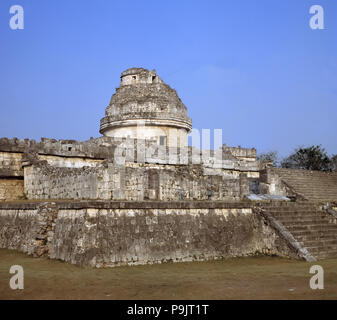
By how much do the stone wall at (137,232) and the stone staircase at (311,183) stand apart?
38.8 feet

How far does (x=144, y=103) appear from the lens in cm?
2725

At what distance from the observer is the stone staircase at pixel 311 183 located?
26766 millimetres

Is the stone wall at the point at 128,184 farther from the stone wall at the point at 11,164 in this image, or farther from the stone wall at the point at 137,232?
the stone wall at the point at 11,164

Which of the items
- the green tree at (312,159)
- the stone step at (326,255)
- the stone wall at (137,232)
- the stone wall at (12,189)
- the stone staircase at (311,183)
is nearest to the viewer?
the stone wall at (137,232)

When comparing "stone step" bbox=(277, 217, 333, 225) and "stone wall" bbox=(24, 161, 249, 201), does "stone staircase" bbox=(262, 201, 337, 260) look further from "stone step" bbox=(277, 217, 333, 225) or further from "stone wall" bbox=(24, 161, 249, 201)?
"stone wall" bbox=(24, 161, 249, 201)

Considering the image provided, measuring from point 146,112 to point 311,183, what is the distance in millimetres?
10733

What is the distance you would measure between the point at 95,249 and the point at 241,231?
5.30 m

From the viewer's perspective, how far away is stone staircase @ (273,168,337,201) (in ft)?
87.8

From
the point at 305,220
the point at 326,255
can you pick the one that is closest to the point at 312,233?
the point at 305,220

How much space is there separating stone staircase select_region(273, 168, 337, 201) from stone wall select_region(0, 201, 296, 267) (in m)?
11.8

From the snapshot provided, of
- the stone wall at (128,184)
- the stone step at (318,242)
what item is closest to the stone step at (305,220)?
the stone step at (318,242)

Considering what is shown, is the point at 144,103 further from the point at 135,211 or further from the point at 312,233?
the point at 135,211

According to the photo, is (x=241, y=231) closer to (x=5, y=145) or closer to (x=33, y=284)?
(x=33, y=284)
